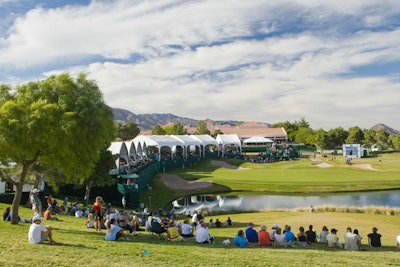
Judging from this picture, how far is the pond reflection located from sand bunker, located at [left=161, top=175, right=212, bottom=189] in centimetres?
361

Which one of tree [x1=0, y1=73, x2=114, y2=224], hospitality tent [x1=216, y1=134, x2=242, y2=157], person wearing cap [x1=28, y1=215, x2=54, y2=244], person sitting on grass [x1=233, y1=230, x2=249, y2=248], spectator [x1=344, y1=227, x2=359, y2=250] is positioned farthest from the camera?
hospitality tent [x1=216, y1=134, x2=242, y2=157]

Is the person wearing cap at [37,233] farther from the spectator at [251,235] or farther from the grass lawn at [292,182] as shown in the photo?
the grass lawn at [292,182]

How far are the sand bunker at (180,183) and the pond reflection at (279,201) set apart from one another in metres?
3.61

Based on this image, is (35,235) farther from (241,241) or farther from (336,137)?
(336,137)

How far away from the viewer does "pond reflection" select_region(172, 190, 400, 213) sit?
35.7 meters

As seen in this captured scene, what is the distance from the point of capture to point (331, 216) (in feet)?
87.9

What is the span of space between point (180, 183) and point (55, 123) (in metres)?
34.3

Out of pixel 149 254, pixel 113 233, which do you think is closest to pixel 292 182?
pixel 113 233

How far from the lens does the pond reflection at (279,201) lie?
3569cm

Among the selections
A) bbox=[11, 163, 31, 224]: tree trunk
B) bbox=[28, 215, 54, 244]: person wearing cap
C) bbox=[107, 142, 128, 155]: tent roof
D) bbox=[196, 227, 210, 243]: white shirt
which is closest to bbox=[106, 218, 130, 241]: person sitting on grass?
bbox=[28, 215, 54, 244]: person wearing cap

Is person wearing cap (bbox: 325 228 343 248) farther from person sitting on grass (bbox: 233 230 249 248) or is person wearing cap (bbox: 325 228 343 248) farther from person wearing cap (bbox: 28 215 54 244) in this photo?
person wearing cap (bbox: 28 215 54 244)

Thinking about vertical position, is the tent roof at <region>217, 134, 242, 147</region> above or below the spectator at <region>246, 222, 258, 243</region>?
above

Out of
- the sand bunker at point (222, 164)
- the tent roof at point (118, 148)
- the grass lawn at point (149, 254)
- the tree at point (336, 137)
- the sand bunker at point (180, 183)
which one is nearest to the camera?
the grass lawn at point (149, 254)

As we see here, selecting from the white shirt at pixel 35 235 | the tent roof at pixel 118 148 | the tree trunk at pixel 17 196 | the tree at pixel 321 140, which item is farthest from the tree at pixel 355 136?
the white shirt at pixel 35 235
